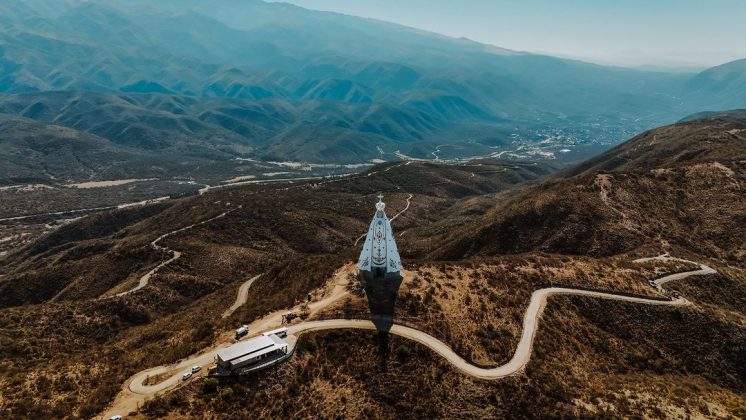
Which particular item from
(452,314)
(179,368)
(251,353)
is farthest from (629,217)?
(179,368)

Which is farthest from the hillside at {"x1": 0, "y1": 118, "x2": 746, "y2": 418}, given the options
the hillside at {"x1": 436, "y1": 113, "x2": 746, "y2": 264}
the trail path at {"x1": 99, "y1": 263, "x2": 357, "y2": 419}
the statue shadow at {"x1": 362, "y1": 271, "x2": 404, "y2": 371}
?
the trail path at {"x1": 99, "y1": 263, "x2": 357, "y2": 419}

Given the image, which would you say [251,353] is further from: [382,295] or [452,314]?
[452,314]

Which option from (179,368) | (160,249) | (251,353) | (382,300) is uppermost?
(251,353)

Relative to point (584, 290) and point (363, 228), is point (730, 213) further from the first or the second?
point (363, 228)

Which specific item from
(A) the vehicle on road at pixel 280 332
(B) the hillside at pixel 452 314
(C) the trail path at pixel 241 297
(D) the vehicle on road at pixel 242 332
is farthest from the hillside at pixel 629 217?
(D) the vehicle on road at pixel 242 332

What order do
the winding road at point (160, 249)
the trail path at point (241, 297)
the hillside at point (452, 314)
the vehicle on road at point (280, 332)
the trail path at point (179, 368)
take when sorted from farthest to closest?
the winding road at point (160, 249) → the trail path at point (241, 297) → the vehicle on road at point (280, 332) → the hillside at point (452, 314) → the trail path at point (179, 368)

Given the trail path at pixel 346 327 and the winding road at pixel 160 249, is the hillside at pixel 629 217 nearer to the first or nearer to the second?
the trail path at pixel 346 327

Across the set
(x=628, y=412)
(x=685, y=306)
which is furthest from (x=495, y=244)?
(x=628, y=412)

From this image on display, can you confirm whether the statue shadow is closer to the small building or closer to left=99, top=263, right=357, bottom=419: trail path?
left=99, top=263, right=357, bottom=419: trail path
